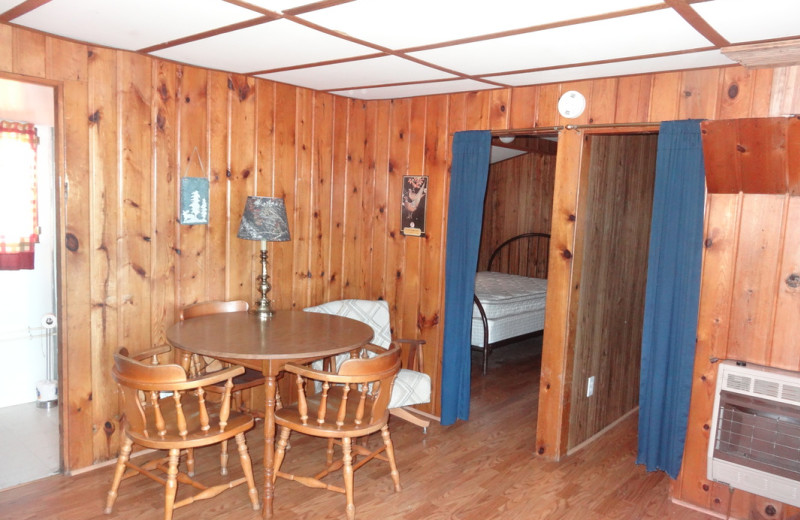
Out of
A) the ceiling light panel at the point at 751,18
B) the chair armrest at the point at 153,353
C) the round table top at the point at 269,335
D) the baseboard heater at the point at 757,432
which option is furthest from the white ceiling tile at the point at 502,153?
the chair armrest at the point at 153,353

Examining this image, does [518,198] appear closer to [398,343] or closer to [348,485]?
[398,343]

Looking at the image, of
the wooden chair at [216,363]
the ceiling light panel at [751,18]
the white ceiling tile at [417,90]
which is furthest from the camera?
the white ceiling tile at [417,90]

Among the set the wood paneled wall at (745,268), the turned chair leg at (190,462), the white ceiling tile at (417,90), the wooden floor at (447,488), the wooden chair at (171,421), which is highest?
the white ceiling tile at (417,90)

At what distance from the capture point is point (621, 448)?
3.69 m

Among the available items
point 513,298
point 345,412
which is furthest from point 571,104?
point 513,298

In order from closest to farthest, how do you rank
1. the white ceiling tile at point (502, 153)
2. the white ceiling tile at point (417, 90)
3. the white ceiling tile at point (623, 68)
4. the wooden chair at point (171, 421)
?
1. the wooden chair at point (171, 421)
2. the white ceiling tile at point (623, 68)
3. the white ceiling tile at point (417, 90)
4. the white ceiling tile at point (502, 153)

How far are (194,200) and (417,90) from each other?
1.52 metres

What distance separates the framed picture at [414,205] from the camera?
394 cm

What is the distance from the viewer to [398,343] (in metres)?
3.77

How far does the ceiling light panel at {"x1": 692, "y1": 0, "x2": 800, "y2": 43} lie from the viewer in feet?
5.96

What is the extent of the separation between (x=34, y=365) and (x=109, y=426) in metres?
1.25

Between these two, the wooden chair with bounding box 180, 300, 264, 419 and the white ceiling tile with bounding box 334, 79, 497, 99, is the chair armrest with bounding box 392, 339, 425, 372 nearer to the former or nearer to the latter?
the wooden chair with bounding box 180, 300, 264, 419

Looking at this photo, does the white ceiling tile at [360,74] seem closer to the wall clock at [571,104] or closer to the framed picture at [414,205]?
the wall clock at [571,104]

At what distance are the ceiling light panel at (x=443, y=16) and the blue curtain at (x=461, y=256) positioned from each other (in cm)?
126
